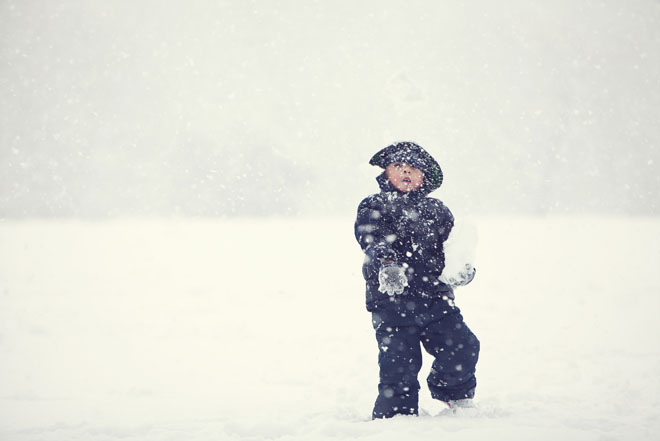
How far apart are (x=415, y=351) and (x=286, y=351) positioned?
105 inches

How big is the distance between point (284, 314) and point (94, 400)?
11.8 ft

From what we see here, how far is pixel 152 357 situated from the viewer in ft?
16.8

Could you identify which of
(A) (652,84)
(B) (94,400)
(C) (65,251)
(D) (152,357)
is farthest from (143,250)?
(A) (652,84)

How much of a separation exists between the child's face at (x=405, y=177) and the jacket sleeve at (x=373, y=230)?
15 cm

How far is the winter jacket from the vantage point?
2.89 meters

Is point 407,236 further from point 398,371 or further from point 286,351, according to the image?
point 286,351

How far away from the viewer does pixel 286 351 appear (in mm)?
5293

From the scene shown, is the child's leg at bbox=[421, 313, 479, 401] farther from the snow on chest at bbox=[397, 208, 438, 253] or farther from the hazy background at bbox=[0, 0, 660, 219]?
the hazy background at bbox=[0, 0, 660, 219]

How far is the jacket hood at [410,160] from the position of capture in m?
3.08

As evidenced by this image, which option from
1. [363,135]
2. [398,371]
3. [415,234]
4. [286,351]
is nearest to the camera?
[398,371]

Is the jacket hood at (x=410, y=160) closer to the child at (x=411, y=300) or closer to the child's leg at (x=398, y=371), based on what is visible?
the child at (x=411, y=300)

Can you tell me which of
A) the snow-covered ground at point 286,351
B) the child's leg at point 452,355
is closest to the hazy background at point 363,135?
the snow-covered ground at point 286,351

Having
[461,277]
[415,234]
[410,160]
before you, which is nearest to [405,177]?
[410,160]

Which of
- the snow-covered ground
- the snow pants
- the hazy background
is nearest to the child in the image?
the snow pants
